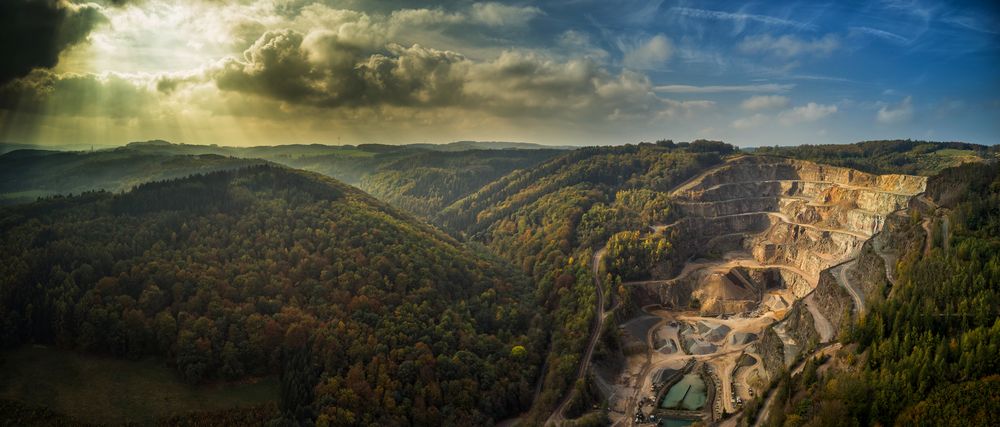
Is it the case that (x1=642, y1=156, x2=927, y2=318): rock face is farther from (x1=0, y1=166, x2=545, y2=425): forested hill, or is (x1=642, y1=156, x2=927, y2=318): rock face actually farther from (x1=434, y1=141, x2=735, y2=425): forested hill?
(x1=0, y1=166, x2=545, y2=425): forested hill

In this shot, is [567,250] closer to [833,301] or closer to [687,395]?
[687,395]

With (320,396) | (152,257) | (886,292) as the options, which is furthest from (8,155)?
(886,292)

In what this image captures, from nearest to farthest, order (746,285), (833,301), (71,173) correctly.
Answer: (833,301) < (746,285) < (71,173)

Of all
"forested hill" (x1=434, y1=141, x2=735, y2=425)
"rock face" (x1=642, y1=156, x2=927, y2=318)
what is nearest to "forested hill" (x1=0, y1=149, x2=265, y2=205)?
"forested hill" (x1=434, y1=141, x2=735, y2=425)

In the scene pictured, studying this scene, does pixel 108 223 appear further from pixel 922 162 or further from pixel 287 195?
pixel 922 162

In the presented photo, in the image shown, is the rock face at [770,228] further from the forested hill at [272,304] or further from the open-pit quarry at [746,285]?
the forested hill at [272,304]

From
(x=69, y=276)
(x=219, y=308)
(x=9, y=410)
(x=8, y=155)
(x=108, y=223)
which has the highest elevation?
(x=8, y=155)

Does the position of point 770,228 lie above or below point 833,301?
above

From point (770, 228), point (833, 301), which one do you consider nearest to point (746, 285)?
point (770, 228)
